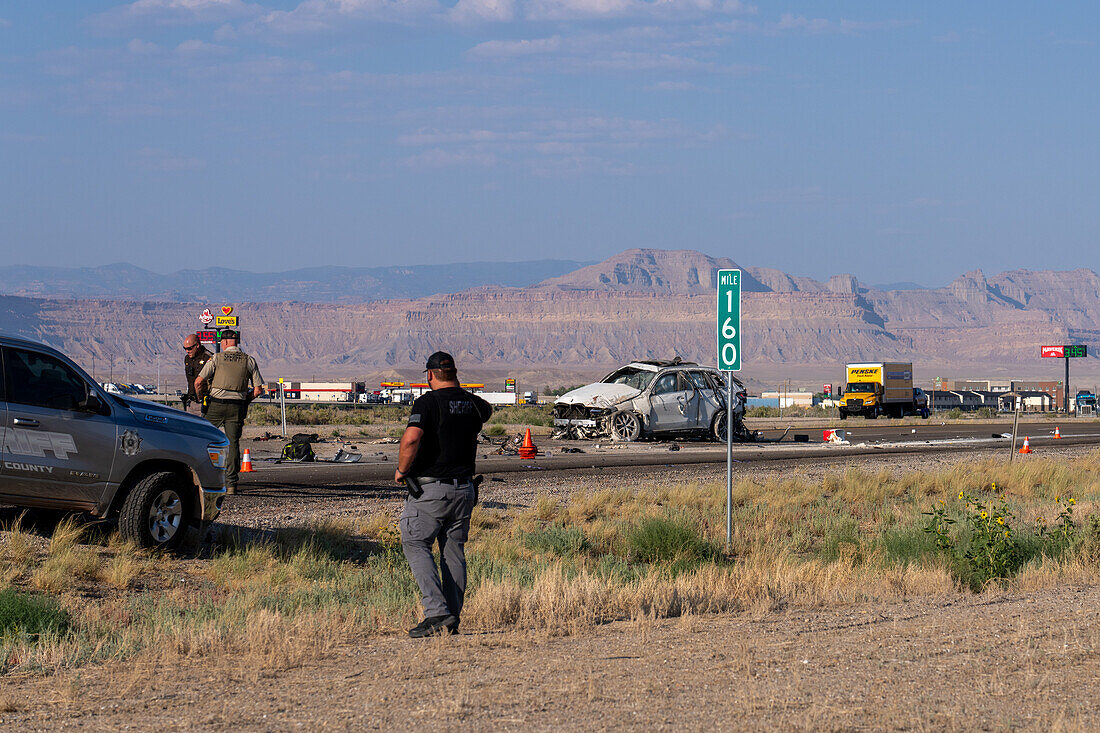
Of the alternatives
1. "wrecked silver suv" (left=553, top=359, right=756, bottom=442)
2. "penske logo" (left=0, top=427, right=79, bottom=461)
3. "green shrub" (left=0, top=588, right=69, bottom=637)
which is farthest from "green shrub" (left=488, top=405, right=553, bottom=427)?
"green shrub" (left=0, top=588, right=69, bottom=637)

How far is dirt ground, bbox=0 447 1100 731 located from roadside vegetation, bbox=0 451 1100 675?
1.43 feet

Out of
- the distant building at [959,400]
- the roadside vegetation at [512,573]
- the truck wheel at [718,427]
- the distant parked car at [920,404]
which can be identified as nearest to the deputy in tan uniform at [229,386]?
the roadside vegetation at [512,573]

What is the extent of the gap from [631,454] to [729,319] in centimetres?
1262

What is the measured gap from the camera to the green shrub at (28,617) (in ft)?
27.0

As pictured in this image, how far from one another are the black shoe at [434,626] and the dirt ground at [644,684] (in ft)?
0.37

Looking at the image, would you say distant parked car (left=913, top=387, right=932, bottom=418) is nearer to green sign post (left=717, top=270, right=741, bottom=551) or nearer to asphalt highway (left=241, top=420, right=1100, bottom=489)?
asphalt highway (left=241, top=420, right=1100, bottom=489)

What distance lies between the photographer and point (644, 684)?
22.1ft

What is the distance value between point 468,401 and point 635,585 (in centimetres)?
274

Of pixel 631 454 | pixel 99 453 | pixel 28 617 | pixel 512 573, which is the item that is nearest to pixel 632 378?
pixel 631 454

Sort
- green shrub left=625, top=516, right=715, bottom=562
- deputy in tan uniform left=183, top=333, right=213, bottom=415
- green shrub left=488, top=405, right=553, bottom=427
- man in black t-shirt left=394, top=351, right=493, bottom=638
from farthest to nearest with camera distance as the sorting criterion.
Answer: green shrub left=488, top=405, right=553, bottom=427 < deputy in tan uniform left=183, top=333, right=213, bottom=415 < green shrub left=625, top=516, right=715, bottom=562 < man in black t-shirt left=394, top=351, right=493, bottom=638

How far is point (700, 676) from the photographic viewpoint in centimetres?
694

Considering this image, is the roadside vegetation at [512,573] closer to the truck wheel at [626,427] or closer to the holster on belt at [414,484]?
the holster on belt at [414,484]

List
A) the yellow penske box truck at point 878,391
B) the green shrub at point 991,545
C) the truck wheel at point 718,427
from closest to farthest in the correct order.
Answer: the green shrub at point 991,545 → the truck wheel at point 718,427 → the yellow penske box truck at point 878,391

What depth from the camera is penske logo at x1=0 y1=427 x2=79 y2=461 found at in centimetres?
1016
